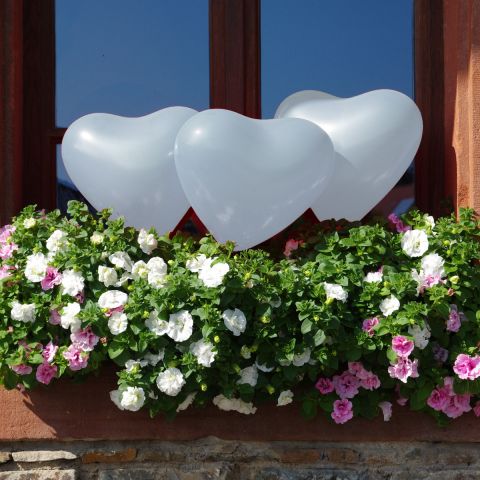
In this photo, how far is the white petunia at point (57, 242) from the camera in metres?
2.24

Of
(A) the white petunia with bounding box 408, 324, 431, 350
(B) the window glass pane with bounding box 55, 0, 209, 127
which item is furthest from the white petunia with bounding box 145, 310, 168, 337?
(B) the window glass pane with bounding box 55, 0, 209, 127

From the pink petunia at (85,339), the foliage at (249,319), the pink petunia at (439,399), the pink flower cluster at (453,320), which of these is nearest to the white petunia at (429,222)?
the foliage at (249,319)

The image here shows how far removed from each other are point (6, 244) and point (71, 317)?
1.15 feet

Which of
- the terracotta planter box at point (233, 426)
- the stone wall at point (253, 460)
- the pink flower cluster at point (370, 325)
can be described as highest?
the pink flower cluster at point (370, 325)

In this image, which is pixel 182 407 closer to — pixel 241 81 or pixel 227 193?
pixel 227 193

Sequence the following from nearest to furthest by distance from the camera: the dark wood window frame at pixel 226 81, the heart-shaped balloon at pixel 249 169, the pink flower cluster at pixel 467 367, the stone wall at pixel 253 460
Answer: the heart-shaped balloon at pixel 249 169 → the pink flower cluster at pixel 467 367 → the stone wall at pixel 253 460 → the dark wood window frame at pixel 226 81

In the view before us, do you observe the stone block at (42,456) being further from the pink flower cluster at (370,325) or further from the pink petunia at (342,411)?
the pink flower cluster at (370,325)

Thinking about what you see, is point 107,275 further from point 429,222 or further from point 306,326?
point 429,222

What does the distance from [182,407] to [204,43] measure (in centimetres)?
123

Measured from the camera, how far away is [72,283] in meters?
2.17

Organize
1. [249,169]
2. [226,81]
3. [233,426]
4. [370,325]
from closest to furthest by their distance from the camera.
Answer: [249,169]
[370,325]
[233,426]
[226,81]

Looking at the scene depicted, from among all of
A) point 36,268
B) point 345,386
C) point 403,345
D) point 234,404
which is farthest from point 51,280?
point 403,345

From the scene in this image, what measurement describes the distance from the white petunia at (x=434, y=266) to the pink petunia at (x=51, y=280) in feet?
3.17

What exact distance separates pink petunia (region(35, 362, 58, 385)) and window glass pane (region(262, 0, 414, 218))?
3.65 ft
